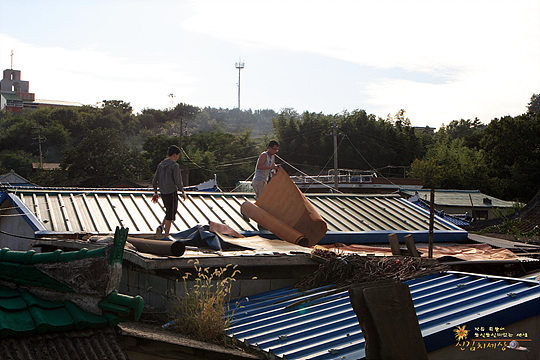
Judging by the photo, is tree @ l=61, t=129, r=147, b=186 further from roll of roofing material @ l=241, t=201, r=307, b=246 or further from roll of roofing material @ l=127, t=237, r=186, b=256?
roll of roofing material @ l=127, t=237, r=186, b=256

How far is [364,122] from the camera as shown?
Answer: 219ft

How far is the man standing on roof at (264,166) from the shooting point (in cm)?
1143

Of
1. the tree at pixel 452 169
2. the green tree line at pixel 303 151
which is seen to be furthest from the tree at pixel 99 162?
the tree at pixel 452 169

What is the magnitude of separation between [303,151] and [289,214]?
55.4 m

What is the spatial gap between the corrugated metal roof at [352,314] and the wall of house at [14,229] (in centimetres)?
542

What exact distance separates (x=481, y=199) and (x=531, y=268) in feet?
121

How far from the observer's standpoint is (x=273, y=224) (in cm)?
1146

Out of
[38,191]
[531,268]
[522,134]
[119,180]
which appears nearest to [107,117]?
[119,180]

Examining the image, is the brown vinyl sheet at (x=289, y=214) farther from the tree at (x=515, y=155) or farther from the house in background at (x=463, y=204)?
the tree at (x=515, y=155)

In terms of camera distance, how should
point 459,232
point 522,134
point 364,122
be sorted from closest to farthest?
point 459,232 → point 522,134 → point 364,122

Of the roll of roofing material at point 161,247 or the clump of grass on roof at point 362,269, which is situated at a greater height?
the roll of roofing material at point 161,247

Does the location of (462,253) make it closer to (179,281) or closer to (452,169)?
(179,281)

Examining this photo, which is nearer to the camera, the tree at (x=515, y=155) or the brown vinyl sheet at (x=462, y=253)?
the brown vinyl sheet at (x=462, y=253)

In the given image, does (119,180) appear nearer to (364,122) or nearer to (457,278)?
(364,122)
